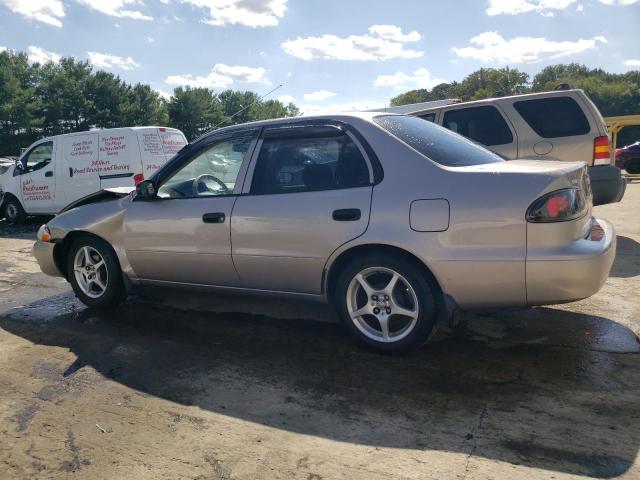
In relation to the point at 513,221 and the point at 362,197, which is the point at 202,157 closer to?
the point at 362,197

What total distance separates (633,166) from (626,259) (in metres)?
17.8

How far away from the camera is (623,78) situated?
78.6 m

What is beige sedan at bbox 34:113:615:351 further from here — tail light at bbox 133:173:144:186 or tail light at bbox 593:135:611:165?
tail light at bbox 133:173:144:186

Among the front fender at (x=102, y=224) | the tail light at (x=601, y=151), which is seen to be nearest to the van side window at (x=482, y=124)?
the tail light at (x=601, y=151)

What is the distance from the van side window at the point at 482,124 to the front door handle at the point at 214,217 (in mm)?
4628

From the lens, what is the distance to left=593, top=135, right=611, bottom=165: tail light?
6.81m

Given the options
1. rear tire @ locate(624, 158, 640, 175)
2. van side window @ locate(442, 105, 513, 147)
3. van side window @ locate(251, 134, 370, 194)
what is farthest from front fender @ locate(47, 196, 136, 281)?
rear tire @ locate(624, 158, 640, 175)

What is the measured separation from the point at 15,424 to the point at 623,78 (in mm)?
91975

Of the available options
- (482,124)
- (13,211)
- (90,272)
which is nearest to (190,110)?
(13,211)

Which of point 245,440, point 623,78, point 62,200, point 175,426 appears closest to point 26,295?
point 175,426

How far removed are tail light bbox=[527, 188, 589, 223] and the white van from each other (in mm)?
8495

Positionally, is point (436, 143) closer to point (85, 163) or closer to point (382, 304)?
point (382, 304)

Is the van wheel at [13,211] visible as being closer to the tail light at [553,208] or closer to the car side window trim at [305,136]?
the car side window trim at [305,136]

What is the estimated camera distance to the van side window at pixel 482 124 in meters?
7.27
